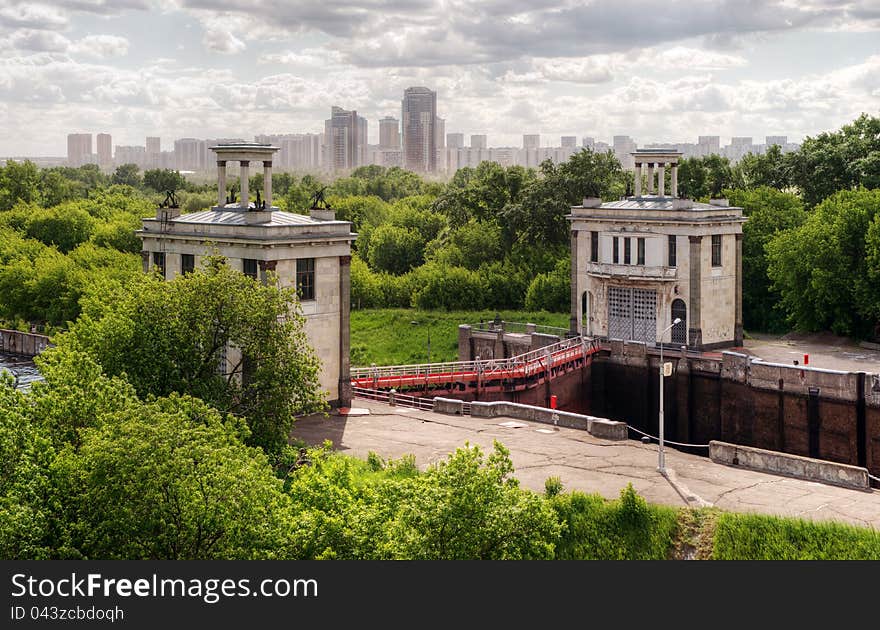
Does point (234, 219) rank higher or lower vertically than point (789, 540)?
higher

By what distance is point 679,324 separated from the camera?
7450 cm

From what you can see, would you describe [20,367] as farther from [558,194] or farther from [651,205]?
[558,194]

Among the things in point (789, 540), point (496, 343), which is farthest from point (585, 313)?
point (789, 540)

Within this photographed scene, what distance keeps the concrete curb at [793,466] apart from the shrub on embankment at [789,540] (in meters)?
5.63

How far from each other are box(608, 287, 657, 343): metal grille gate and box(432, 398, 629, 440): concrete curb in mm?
19532

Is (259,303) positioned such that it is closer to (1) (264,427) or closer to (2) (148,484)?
(1) (264,427)

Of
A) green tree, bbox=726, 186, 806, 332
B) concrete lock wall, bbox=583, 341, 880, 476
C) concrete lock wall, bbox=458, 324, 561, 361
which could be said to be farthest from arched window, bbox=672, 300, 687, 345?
green tree, bbox=726, 186, 806, 332

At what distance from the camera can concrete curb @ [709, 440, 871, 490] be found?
44.6 metres

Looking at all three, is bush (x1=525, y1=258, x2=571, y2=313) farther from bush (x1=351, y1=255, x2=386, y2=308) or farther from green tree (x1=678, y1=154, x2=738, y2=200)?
bush (x1=351, y1=255, x2=386, y2=308)

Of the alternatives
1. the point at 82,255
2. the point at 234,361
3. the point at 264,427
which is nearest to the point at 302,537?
the point at 264,427

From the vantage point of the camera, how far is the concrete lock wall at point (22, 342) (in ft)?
297

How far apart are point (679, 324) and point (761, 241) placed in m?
18.6

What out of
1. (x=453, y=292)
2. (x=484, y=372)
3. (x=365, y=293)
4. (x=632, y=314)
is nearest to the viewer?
(x=484, y=372)

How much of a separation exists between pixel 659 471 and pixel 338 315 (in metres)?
18.2
